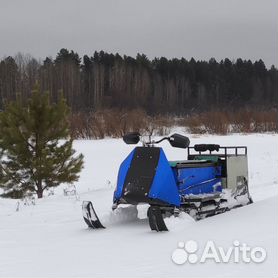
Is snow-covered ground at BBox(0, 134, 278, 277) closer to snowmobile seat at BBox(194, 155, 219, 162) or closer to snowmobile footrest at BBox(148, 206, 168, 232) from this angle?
snowmobile footrest at BBox(148, 206, 168, 232)

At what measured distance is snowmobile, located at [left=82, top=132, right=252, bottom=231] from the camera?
21.4ft

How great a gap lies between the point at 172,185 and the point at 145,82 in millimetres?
62352

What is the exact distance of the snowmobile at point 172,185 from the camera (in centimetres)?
653

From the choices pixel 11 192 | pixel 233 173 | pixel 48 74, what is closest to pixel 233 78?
pixel 48 74

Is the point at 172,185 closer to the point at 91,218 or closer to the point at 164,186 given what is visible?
the point at 164,186

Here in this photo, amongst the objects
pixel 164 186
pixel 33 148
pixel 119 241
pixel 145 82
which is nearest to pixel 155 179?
pixel 164 186

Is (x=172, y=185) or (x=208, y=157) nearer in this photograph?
(x=172, y=185)

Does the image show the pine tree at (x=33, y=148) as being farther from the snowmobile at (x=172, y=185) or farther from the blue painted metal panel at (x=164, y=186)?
the blue painted metal panel at (x=164, y=186)

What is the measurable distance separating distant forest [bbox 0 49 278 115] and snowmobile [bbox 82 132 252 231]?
147 ft

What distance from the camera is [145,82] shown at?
225ft

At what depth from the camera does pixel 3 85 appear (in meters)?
61.8

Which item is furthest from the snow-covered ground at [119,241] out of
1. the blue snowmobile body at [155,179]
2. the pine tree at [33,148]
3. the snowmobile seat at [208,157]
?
the pine tree at [33,148]

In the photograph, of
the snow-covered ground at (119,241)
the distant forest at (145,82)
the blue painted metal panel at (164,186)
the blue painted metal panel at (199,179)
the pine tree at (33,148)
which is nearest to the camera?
the snow-covered ground at (119,241)

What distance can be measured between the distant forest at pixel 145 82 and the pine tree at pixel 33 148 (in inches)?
1494
